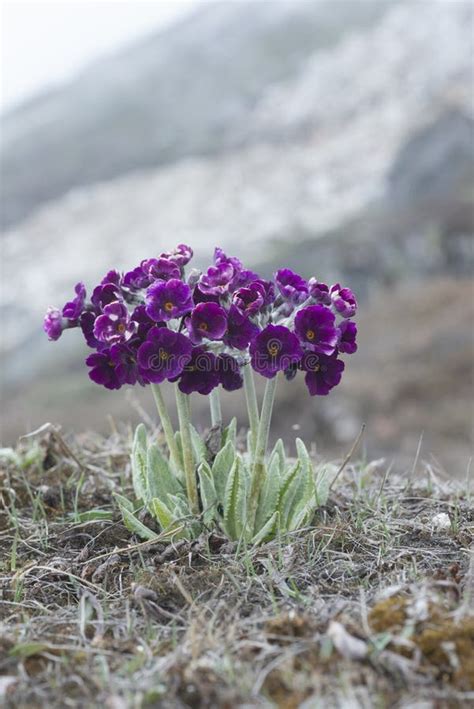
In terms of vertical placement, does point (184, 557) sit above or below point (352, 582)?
above

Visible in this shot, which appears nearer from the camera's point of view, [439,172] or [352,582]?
[352,582]

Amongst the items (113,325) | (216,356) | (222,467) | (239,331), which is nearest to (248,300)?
(239,331)

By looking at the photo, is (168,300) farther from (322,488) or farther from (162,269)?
(322,488)

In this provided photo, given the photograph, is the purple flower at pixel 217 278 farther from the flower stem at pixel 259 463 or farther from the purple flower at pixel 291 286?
the flower stem at pixel 259 463

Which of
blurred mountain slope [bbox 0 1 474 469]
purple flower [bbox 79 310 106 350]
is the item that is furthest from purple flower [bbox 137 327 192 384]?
blurred mountain slope [bbox 0 1 474 469]

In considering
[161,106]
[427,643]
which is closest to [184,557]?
[427,643]

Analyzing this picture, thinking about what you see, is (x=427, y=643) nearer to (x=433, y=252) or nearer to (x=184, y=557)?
(x=184, y=557)
